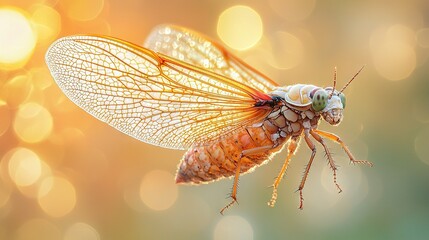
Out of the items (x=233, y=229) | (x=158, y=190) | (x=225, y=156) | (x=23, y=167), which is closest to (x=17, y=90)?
(x=23, y=167)

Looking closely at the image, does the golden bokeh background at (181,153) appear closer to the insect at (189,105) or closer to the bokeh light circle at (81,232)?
the bokeh light circle at (81,232)

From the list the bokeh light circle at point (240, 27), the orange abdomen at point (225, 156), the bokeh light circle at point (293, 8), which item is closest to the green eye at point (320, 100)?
the orange abdomen at point (225, 156)

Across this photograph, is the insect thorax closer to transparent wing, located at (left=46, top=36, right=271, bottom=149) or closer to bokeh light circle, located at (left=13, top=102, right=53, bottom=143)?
transparent wing, located at (left=46, top=36, right=271, bottom=149)

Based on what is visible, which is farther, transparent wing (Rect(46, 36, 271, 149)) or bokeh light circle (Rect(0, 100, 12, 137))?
bokeh light circle (Rect(0, 100, 12, 137))

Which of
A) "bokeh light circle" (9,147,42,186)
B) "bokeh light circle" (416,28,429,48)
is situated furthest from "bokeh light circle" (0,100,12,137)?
"bokeh light circle" (416,28,429,48)

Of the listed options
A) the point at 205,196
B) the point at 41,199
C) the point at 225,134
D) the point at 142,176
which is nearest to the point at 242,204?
the point at 205,196

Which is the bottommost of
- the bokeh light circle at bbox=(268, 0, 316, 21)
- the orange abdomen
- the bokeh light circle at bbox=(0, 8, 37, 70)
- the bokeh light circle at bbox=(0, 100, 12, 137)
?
the orange abdomen
